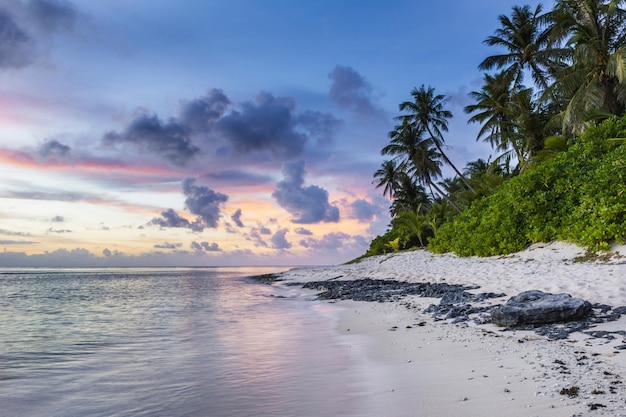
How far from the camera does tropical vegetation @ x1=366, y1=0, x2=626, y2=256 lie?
14.1m

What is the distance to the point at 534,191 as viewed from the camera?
56.8 ft

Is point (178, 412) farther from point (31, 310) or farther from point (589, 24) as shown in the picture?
point (589, 24)

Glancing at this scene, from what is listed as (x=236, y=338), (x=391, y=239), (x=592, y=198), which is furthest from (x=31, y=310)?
(x=391, y=239)

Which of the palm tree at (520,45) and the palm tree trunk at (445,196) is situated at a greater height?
the palm tree at (520,45)

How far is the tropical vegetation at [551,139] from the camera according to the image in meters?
14.1

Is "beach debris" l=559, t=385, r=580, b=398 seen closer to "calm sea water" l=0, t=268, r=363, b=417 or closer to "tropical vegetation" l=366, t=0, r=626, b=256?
"calm sea water" l=0, t=268, r=363, b=417

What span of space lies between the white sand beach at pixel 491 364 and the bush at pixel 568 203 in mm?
3611

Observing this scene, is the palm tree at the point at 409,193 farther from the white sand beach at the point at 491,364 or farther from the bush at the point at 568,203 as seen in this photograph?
the white sand beach at the point at 491,364

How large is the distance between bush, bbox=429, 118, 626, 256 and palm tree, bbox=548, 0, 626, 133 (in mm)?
3662

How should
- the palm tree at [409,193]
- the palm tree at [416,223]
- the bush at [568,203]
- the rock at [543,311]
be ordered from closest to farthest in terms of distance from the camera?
the rock at [543,311] < the bush at [568,203] < the palm tree at [416,223] < the palm tree at [409,193]

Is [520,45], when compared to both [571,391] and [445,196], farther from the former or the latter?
[571,391]

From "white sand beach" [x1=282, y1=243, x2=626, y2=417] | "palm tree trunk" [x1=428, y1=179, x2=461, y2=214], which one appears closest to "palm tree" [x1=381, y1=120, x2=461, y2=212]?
"palm tree trunk" [x1=428, y1=179, x2=461, y2=214]

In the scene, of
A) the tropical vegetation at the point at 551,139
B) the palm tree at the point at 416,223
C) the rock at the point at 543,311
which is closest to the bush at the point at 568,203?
the tropical vegetation at the point at 551,139

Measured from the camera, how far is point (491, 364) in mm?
4742
